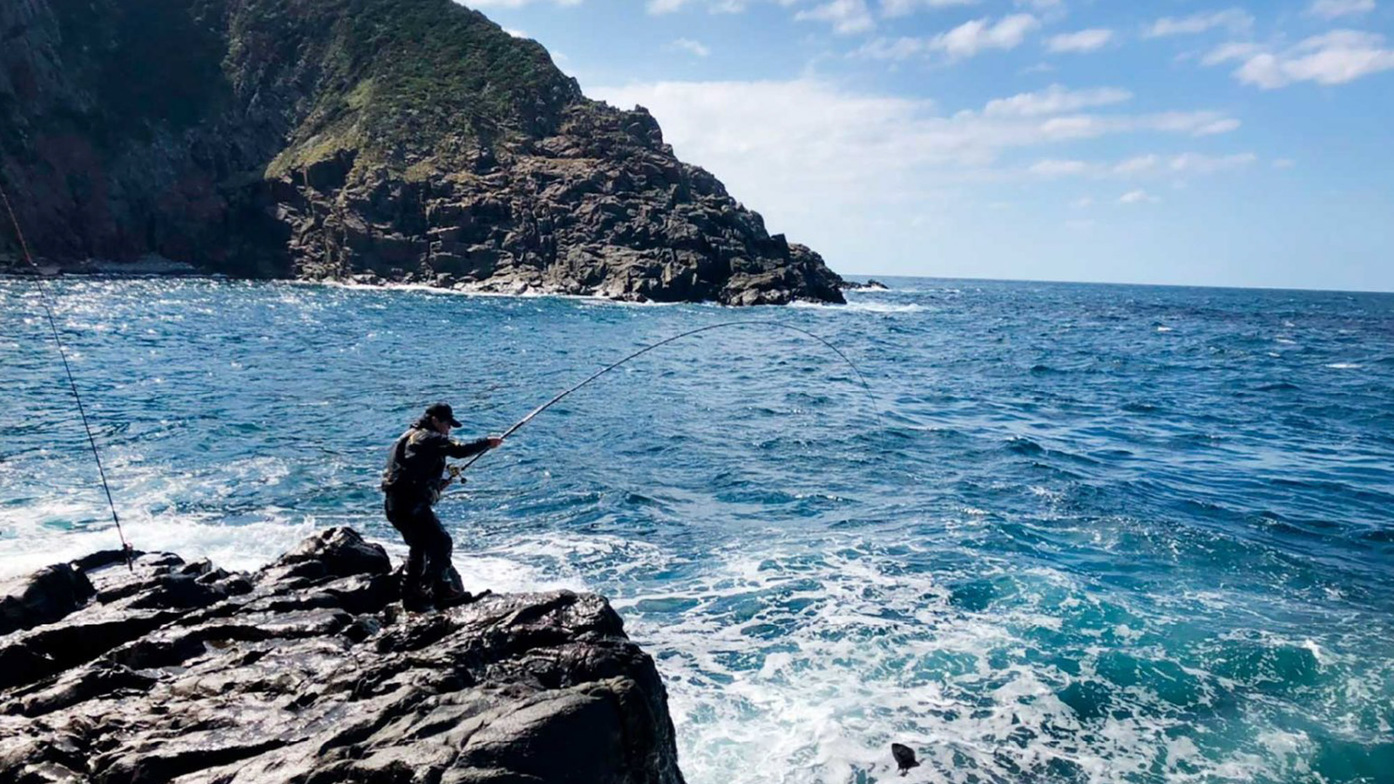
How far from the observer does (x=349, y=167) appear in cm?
9581

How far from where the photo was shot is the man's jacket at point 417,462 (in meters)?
8.58

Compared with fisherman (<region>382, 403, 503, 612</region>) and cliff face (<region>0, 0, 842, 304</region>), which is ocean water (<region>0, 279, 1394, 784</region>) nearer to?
fisherman (<region>382, 403, 503, 612</region>)

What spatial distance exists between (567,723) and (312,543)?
6245 millimetres

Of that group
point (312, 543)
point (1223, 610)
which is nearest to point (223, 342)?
point (312, 543)

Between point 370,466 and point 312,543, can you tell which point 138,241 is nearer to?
point 370,466

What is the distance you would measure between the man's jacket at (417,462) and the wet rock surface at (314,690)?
1370 mm

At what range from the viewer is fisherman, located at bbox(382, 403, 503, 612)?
8.58 meters

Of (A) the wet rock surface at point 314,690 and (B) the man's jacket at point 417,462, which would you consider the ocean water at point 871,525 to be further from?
(B) the man's jacket at point 417,462

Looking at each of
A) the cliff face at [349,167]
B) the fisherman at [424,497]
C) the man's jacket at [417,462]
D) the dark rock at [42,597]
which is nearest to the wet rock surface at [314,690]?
the dark rock at [42,597]

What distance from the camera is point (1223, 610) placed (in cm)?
1201

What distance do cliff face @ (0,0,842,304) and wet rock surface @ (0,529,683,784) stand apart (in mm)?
72856

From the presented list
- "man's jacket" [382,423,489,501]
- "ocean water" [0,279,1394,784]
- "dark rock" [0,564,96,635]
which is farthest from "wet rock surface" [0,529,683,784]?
"ocean water" [0,279,1394,784]

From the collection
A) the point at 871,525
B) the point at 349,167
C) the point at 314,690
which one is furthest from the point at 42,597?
the point at 349,167

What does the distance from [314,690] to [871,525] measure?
35.1 ft
